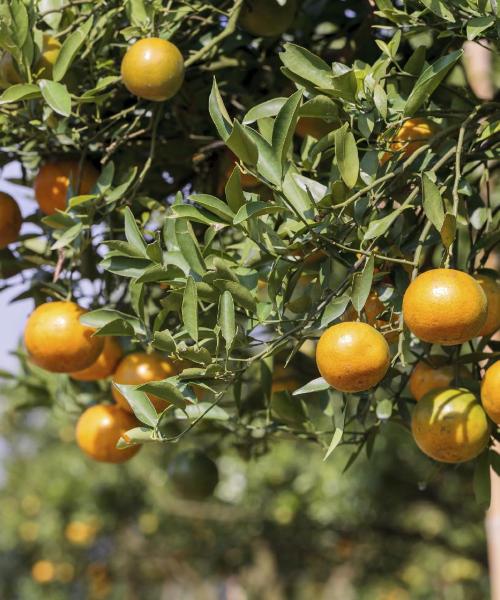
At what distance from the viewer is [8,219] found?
3.41 feet

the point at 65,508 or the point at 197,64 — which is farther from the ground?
the point at 197,64

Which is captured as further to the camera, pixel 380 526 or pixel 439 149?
pixel 380 526

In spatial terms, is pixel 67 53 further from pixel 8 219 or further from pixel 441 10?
pixel 441 10

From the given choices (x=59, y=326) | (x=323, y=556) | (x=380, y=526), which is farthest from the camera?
(x=323, y=556)

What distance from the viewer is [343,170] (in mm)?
736

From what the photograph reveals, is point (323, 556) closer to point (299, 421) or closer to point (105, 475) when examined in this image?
point (105, 475)

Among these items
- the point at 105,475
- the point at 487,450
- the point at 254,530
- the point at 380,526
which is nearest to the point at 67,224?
the point at 487,450

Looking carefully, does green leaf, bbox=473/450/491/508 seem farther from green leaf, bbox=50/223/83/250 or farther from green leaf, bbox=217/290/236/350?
green leaf, bbox=50/223/83/250

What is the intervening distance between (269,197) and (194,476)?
490 millimetres

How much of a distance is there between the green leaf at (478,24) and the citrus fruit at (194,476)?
806mm

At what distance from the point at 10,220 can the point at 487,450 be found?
2.05 feet

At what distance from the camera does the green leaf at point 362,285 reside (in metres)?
0.71

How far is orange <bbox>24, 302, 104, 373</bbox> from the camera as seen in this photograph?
98 centimetres

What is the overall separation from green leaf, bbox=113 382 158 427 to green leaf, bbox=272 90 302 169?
252 millimetres
